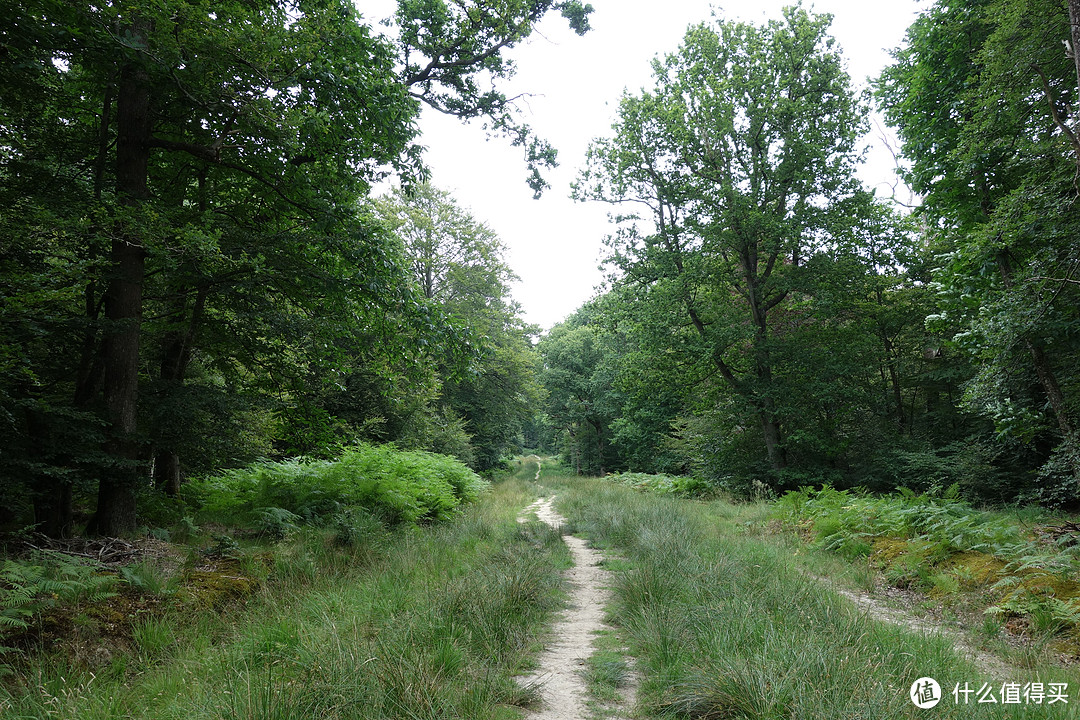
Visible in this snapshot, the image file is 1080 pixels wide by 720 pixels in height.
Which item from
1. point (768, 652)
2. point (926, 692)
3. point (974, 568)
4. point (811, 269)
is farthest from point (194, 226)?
point (811, 269)

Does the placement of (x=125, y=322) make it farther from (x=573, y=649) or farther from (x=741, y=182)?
(x=741, y=182)

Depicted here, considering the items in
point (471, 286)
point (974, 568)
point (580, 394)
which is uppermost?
point (471, 286)

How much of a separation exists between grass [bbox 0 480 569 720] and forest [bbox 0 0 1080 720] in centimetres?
3

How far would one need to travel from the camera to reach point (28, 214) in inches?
180

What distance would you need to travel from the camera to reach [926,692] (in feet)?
8.66

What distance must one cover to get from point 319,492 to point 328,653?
20.0ft

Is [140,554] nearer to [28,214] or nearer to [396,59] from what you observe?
[28,214]

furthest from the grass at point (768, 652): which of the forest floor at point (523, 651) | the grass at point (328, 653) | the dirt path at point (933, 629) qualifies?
the grass at point (328, 653)

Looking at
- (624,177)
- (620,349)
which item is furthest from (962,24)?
(620,349)

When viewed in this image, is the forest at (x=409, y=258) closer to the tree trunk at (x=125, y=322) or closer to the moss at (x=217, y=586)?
the tree trunk at (x=125, y=322)

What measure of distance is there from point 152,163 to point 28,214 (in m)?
3.04

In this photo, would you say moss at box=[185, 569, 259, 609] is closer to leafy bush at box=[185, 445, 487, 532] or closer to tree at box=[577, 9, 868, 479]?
leafy bush at box=[185, 445, 487, 532]

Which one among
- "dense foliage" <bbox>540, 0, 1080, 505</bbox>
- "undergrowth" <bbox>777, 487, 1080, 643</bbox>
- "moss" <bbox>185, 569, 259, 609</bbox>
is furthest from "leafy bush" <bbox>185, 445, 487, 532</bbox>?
"dense foliage" <bbox>540, 0, 1080, 505</bbox>

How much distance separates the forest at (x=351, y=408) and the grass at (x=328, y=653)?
3 centimetres
